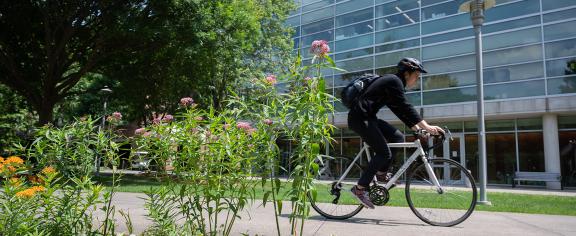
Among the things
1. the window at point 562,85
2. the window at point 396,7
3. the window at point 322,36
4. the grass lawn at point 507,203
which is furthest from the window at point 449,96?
the grass lawn at point 507,203

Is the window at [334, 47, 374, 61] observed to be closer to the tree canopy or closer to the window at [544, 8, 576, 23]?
the window at [544, 8, 576, 23]

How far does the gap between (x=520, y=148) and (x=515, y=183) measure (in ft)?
5.61

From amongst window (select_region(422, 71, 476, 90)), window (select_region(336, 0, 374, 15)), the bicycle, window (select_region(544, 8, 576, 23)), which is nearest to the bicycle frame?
the bicycle

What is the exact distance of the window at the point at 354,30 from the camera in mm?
25375

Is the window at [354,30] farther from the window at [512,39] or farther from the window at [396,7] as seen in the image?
the window at [512,39]

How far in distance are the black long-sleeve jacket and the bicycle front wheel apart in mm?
627

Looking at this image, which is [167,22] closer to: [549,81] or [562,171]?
[549,81]

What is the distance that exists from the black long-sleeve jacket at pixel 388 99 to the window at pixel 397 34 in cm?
2021

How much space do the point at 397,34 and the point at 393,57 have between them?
134 cm

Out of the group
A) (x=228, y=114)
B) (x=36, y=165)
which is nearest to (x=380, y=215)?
(x=228, y=114)

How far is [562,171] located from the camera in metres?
19.3

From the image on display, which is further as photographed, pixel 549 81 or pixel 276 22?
pixel 276 22

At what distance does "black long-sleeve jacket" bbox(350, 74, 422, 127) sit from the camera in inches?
174

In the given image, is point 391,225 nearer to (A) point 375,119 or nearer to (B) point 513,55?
(A) point 375,119
